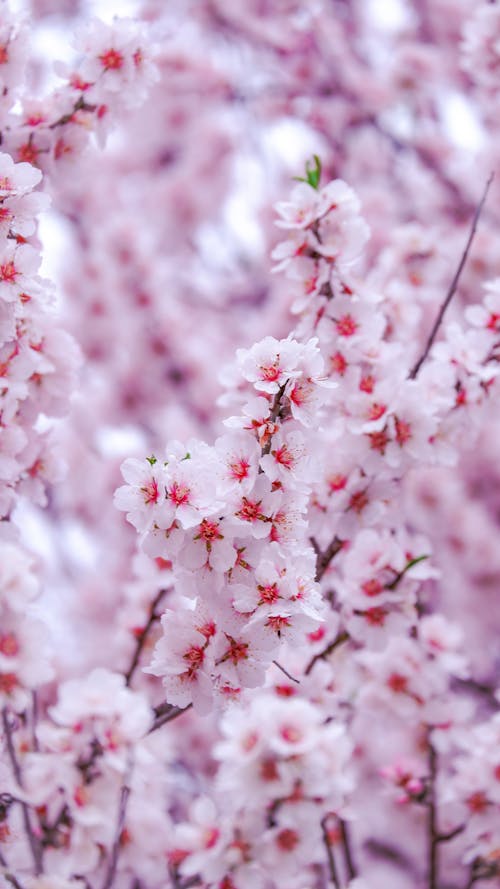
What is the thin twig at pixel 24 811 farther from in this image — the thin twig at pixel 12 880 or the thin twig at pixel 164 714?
the thin twig at pixel 164 714

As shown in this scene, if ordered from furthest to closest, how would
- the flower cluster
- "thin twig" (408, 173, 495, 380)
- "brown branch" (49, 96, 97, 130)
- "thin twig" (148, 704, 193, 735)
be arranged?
"brown branch" (49, 96, 97, 130) < "thin twig" (408, 173, 495, 380) < "thin twig" (148, 704, 193, 735) < the flower cluster

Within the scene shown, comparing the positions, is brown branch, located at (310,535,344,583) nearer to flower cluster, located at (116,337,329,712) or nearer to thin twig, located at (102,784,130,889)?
flower cluster, located at (116,337,329,712)

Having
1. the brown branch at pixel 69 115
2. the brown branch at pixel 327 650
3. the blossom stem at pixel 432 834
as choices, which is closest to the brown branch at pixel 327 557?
the brown branch at pixel 327 650

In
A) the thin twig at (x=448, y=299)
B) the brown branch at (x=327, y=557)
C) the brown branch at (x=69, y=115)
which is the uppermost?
the brown branch at (x=69, y=115)

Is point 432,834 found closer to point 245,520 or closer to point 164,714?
point 164,714

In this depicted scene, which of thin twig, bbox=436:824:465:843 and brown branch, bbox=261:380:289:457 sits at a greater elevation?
brown branch, bbox=261:380:289:457

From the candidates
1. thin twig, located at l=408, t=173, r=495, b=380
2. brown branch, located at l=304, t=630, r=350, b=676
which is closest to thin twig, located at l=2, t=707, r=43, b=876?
brown branch, located at l=304, t=630, r=350, b=676

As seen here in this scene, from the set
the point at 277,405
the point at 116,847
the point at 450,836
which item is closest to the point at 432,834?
the point at 450,836

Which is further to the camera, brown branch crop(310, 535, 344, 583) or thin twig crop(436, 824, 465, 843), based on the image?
thin twig crop(436, 824, 465, 843)
